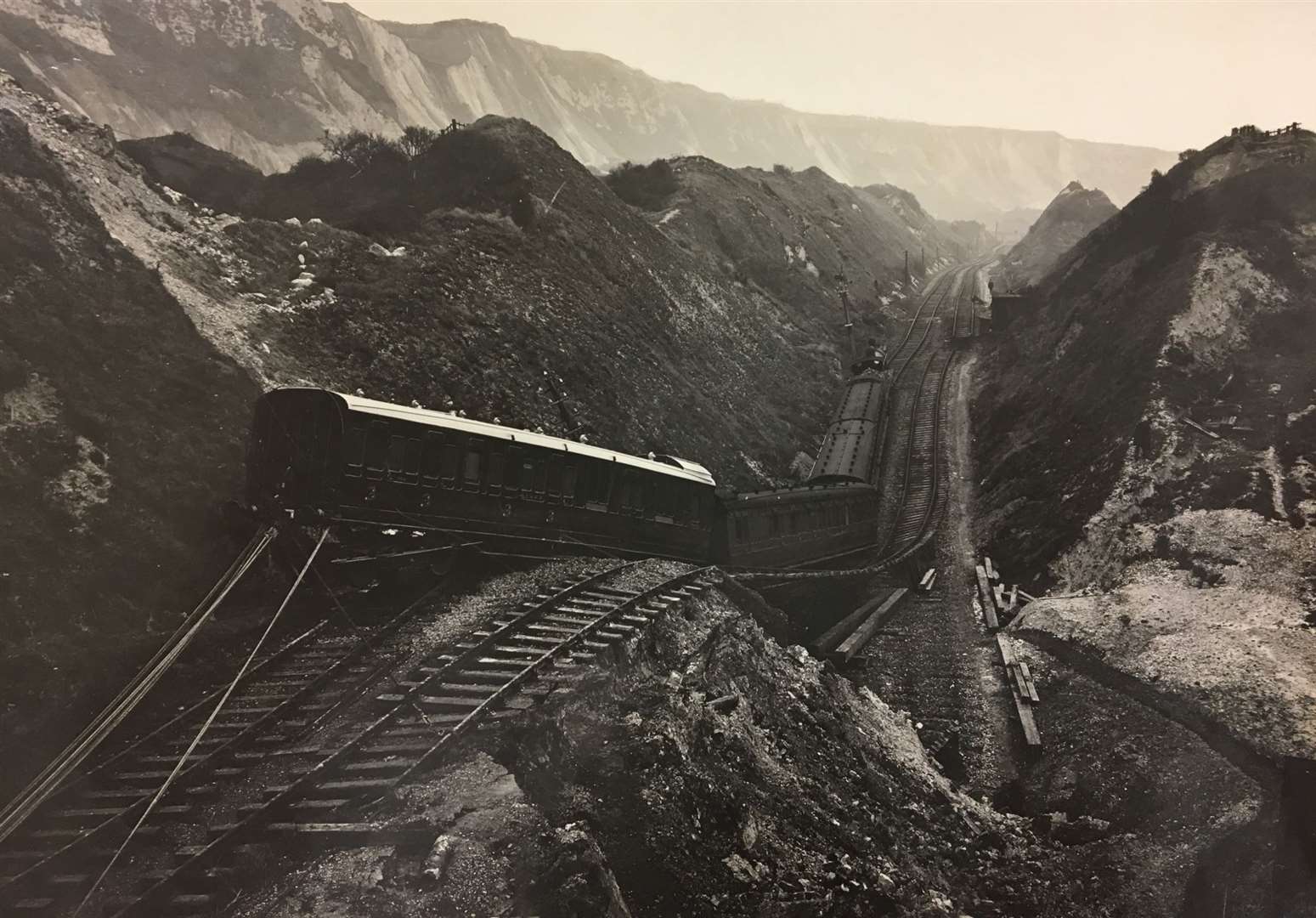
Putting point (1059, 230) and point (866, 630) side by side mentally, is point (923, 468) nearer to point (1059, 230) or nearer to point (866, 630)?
point (866, 630)

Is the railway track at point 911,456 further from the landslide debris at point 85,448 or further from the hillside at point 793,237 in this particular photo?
the landslide debris at point 85,448

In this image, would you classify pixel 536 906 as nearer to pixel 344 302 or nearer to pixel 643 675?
pixel 643 675

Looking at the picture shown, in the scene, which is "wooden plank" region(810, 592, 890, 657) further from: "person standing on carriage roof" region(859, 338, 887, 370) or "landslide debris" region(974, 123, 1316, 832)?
"person standing on carriage roof" region(859, 338, 887, 370)

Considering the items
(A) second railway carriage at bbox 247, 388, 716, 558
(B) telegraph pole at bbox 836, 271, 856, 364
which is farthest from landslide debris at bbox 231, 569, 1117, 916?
(B) telegraph pole at bbox 836, 271, 856, 364

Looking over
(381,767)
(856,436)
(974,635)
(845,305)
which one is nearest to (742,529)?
(974,635)

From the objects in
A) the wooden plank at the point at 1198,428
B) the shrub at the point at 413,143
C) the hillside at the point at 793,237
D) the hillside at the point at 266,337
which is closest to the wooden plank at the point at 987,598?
the wooden plank at the point at 1198,428

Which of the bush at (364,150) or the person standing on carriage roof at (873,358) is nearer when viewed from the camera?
the bush at (364,150)
